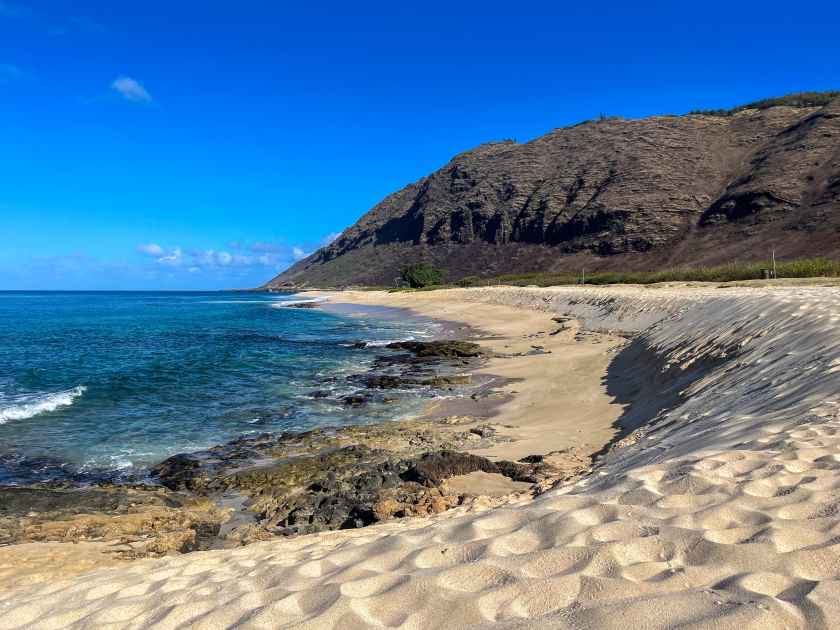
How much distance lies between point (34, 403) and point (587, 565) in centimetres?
1676

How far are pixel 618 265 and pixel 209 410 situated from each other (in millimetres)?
76435

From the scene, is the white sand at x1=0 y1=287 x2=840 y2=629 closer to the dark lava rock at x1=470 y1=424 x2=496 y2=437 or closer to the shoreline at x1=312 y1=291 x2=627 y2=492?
the shoreline at x1=312 y1=291 x2=627 y2=492

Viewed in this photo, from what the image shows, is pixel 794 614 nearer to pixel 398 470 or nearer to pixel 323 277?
pixel 398 470

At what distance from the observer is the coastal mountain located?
69688mm

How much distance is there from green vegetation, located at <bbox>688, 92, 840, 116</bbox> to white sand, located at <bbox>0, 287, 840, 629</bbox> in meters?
120

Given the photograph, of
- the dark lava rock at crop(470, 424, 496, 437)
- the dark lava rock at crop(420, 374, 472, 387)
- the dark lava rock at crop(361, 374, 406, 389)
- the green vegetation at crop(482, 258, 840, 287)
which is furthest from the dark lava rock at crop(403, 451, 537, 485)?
the green vegetation at crop(482, 258, 840, 287)

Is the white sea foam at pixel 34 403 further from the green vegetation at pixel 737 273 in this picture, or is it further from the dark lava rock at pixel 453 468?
the green vegetation at pixel 737 273

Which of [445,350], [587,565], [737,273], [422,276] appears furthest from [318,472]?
[422,276]

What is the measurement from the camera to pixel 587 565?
271 cm

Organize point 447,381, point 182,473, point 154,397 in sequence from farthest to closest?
point 447,381, point 154,397, point 182,473

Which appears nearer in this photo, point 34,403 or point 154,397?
point 34,403

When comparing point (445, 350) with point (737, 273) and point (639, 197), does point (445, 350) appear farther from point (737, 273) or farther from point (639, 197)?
point (639, 197)

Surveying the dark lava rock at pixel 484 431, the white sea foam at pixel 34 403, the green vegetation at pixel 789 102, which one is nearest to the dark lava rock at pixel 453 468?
the dark lava rock at pixel 484 431

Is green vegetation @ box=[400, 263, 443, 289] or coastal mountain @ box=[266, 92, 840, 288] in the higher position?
coastal mountain @ box=[266, 92, 840, 288]
